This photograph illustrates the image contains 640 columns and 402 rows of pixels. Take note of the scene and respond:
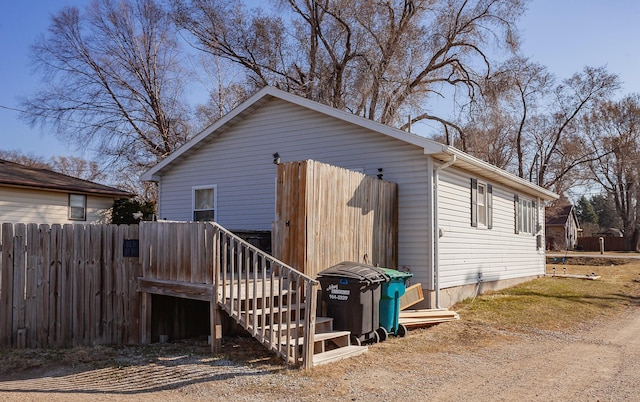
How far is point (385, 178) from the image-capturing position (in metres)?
10.8

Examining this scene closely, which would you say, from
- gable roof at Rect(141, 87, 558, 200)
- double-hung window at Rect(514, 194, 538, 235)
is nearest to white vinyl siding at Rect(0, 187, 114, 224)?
gable roof at Rect(141, 87, 558, 200)

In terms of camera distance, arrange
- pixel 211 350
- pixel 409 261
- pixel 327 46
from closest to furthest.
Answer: pixel 211 350
pixel 409 261
pixel 327 46

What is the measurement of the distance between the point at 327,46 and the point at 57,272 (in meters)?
18.6

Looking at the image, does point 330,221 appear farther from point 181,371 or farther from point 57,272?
point 57,272

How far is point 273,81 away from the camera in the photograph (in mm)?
24812

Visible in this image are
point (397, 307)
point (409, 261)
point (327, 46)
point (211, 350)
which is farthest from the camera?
point (327, 46)

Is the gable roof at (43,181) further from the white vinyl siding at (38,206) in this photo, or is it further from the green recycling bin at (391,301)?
the green recycling bin at (391,301)

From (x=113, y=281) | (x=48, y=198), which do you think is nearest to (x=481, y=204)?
(x=113, y=281)

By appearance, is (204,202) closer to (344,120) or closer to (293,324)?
(344,120)

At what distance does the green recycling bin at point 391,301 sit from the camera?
8.01 meters

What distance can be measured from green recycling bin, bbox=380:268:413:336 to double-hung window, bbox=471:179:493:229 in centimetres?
470

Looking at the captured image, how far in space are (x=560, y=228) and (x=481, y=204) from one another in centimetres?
3980

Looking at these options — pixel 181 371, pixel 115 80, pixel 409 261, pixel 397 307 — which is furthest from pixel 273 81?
pixel 181 371

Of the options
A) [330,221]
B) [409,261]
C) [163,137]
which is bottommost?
[409,261]
